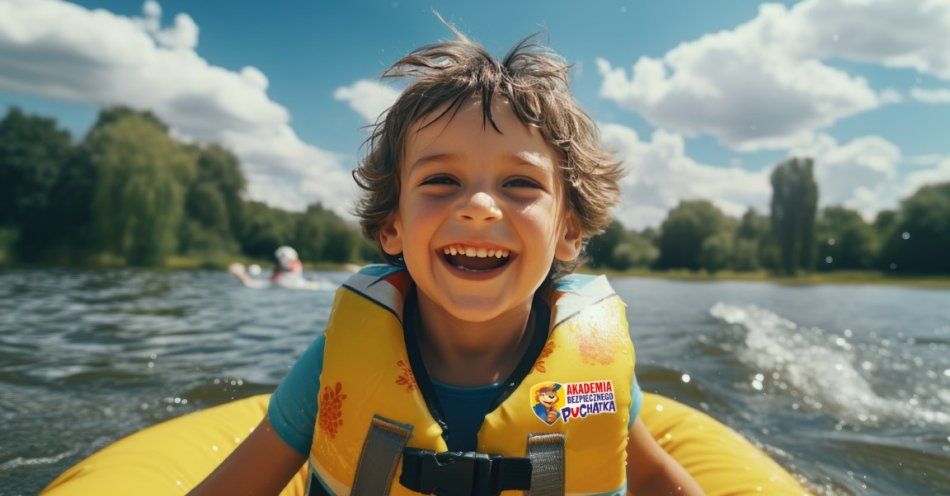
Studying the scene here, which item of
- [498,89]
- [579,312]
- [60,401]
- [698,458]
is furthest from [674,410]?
[60,401]

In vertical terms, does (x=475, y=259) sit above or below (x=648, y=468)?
above

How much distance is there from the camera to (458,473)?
146 cm

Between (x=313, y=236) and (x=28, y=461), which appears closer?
(x=28, y=461)

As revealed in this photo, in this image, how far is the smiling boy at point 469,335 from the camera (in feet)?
4.96

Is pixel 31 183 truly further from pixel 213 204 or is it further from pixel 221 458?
pixel 221 458

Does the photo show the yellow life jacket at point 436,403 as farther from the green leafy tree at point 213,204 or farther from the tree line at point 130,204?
the green leafy tree at point 213,204

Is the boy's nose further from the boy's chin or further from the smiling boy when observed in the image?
the boy's chin

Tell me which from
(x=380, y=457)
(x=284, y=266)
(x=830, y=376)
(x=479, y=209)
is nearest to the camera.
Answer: (x=479, y=209)

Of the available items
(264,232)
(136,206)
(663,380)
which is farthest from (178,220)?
(663,380)

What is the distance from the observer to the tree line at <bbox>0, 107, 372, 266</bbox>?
2414 cm

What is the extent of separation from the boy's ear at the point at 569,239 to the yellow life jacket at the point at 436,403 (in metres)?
0.18

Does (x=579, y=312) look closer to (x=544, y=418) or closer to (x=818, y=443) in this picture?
(x=544, y=418)

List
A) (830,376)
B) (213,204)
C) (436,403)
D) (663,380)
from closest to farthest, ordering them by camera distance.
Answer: (436,403) < (663,380) < (830,376) < (213,204)

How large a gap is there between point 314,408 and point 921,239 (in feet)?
117
